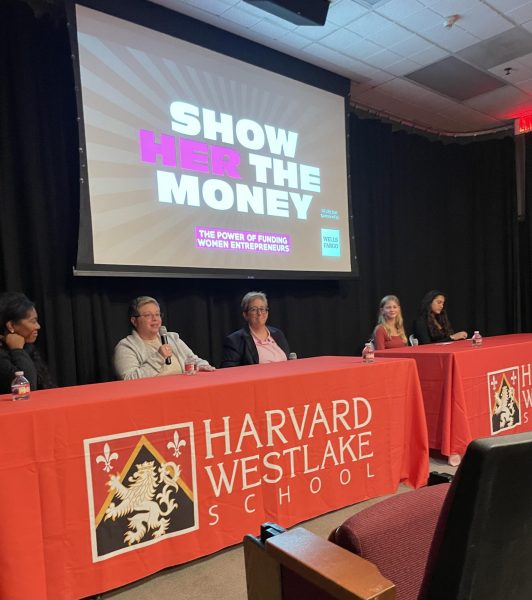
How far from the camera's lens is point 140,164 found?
9.32 ft

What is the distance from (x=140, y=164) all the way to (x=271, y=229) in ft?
3.51

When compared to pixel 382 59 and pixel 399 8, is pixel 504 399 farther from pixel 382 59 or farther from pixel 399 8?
pixel 382 59

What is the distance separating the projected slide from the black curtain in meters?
0.21

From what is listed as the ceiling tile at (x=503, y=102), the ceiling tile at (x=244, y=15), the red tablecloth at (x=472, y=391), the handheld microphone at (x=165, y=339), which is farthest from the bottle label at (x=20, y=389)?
the ceiling tile at (x=503, y=102)

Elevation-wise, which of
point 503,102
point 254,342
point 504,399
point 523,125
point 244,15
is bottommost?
point 504,399

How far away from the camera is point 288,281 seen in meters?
3.87

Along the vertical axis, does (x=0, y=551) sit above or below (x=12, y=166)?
below

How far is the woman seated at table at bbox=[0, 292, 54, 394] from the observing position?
195 centimetres

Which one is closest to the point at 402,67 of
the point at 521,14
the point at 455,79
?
the point at 455,79

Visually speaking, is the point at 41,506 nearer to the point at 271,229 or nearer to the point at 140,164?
the point at 140,164

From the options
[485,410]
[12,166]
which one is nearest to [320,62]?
[12,166]

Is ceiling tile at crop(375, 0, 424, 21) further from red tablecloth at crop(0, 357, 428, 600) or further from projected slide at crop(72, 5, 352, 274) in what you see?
red tablecloth at crop(0, 357, 428, 600)

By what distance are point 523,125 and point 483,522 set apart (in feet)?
18.3

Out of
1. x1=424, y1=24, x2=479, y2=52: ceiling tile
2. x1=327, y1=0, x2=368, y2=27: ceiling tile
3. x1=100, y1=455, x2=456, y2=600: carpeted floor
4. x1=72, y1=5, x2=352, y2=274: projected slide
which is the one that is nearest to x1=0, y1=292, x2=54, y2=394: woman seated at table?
x1=72, y1=5, x2=352, y2=274: projected slide
